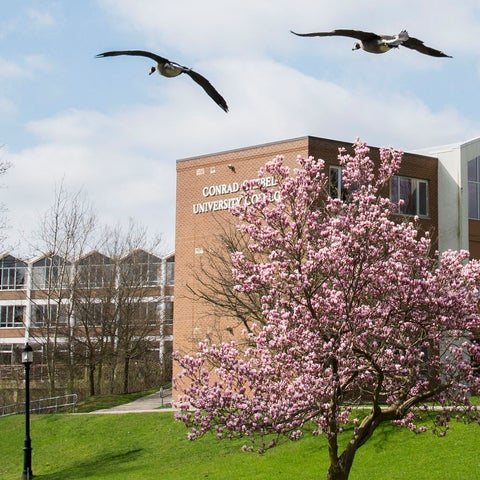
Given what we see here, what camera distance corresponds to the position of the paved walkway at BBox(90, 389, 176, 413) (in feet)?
124

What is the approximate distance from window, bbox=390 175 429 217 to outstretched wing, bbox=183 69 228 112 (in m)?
26.6

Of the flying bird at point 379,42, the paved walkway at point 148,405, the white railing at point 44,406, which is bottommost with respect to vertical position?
the white railing at point 44,406

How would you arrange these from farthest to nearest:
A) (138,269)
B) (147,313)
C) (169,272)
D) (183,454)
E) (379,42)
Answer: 1. (169,272)
2. (138,269)
3. (147,313)
4. (183,454)
5. (379,42)

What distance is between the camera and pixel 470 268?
16.4 metres

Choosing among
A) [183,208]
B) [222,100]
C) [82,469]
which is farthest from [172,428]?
[222,100]

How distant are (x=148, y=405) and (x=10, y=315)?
133ft

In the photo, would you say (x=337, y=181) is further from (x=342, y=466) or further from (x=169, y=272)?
(x=169, y=272)

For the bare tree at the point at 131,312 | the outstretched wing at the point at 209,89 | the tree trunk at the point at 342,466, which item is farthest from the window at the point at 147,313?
the outstretched wing at the point at 209,89

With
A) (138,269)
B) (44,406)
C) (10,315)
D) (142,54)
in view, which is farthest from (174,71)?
(10,315)

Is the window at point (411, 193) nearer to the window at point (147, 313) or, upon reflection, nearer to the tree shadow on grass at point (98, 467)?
the tree shadow on grass at point (98, 467)

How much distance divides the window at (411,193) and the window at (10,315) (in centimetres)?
4640

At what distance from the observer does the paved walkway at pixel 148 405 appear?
37781 millimetres

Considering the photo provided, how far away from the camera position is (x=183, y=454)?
2831cm

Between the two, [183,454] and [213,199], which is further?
[213,199]
